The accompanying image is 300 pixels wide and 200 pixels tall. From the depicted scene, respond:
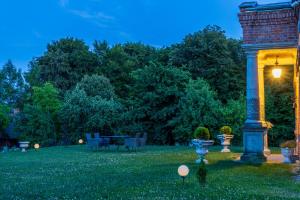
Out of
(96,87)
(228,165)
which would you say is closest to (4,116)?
(96,87)

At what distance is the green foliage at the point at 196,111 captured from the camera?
28.9 meters

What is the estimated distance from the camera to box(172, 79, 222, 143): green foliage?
94.7 feet

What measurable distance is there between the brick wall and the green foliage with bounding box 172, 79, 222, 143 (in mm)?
13892

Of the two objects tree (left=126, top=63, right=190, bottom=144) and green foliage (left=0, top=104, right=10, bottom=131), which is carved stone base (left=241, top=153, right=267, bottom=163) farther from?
green foliage (left=0, top=104, right=10, bottom=131)

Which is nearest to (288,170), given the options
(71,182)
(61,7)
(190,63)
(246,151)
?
(246,151)

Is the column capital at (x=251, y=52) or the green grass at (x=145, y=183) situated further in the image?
the column capital at (x=251, y=52)

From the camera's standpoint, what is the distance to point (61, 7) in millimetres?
124812

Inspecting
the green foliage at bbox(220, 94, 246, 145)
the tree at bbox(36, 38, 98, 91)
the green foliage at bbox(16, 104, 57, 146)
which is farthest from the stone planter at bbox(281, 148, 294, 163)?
the tree at bbox(36, 38, 98, 91)

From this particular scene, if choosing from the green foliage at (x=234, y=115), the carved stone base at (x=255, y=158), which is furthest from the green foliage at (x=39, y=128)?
the carved stone base at (x=255, y=158)

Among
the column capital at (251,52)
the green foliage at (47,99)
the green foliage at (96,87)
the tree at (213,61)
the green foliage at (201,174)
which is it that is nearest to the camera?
the green foliage at (201,174)

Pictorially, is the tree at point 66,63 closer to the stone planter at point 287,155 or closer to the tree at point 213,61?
the tree at point 213,61

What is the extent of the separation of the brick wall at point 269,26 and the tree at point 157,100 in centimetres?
1566

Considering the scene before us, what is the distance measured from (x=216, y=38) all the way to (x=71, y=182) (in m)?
27.3

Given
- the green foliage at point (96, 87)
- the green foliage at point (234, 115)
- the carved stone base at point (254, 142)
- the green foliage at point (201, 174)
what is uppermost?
the green foliage at point (96, 87)
